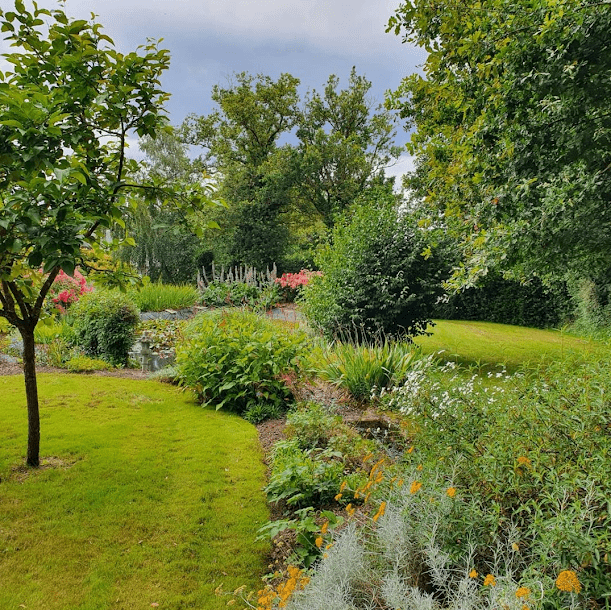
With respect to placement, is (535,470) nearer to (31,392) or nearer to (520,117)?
(520,117)

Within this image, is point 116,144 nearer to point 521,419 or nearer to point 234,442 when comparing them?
point 234,442

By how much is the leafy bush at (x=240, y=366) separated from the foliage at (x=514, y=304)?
9127mm

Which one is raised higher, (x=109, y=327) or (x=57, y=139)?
(x=57, y=139)

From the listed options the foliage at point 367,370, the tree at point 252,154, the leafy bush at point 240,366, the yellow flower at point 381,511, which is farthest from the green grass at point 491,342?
the tree at point 252,154

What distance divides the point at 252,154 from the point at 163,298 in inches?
437

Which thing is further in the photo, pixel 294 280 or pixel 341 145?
pixel 341 145

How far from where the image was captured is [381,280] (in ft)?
23.1

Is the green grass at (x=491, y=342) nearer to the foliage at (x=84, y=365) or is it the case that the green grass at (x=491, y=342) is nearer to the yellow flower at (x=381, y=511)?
the yellow flower at (x=381, y=511)

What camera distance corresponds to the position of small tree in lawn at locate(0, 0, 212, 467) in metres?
1.91

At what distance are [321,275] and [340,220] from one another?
1239 millimetres

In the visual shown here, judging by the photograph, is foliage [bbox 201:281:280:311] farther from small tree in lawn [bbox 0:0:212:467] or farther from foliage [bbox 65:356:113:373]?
small tree in lawn [bbox 0:0:212:467]

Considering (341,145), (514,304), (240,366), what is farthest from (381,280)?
(341,145)

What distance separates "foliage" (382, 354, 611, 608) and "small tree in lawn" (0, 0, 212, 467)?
6.78 ft

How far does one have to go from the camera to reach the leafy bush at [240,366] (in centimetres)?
470
